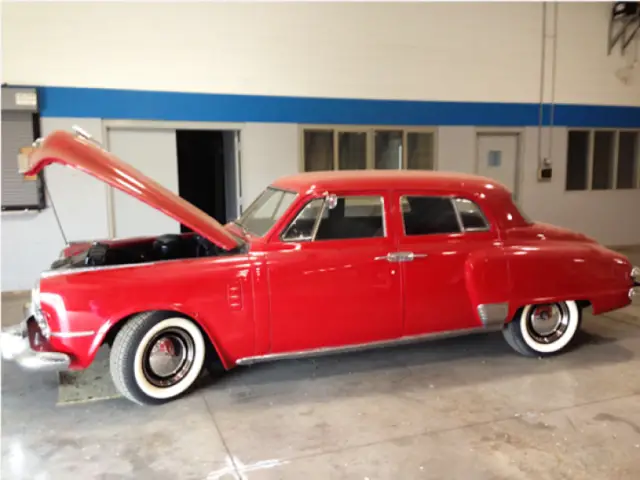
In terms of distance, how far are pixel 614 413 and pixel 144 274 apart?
132 inches

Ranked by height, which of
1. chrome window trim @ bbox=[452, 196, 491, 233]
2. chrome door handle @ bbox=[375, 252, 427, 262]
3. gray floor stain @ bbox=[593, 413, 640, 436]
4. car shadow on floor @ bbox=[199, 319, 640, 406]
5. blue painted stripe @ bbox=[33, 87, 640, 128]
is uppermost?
blue painted stripe @ bbox=[33, 87, 640, 128]

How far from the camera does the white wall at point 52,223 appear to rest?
7.16 metres

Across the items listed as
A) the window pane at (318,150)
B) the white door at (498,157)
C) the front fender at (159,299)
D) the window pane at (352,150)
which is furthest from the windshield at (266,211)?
the white door at (498,157)

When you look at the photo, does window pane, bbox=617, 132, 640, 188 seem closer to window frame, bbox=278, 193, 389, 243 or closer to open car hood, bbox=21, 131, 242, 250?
window frame, bbox=278, 193, 389, 243

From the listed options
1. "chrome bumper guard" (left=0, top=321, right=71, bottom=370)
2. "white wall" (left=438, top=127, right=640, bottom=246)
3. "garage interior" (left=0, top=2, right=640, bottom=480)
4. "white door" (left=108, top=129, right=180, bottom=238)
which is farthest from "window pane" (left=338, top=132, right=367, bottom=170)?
"chrome bumper guard" (left=0, top=321, right=71, bottom=370)

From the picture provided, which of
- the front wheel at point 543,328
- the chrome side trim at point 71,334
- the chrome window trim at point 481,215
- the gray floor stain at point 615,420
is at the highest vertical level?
the chrome window trim at point 481,215

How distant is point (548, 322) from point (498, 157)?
212 inches

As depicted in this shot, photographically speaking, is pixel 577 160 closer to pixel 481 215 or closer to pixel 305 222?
pixel 481 215

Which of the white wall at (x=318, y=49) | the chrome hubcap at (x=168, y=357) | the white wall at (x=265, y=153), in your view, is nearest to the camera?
the chrome hubcap at (x=168, y=357)

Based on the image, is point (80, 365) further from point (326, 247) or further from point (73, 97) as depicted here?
point (73, 97)

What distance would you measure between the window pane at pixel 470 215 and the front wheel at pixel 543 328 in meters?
0.83

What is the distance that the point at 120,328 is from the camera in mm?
3928

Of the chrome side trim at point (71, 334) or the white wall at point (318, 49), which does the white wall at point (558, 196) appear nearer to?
the white wall at point (318, 49)

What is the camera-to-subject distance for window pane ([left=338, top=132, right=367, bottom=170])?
8.70 metres
